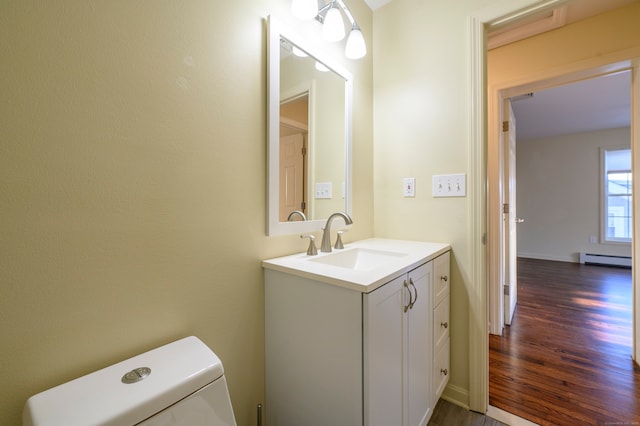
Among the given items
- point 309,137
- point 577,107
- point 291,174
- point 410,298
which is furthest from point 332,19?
point 577,107

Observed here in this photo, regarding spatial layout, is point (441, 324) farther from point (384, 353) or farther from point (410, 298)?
point (384, 353)

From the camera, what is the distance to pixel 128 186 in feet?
2.49

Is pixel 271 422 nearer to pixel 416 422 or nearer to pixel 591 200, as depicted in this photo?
pixel 416 422

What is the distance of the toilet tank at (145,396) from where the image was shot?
537mm

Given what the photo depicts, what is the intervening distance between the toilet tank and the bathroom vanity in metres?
0.34

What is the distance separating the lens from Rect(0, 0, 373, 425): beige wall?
0.61m

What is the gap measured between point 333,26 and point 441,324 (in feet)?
5.20

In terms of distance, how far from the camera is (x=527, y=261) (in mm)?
5047

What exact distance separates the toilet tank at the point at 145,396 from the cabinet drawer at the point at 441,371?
1034 millimetres

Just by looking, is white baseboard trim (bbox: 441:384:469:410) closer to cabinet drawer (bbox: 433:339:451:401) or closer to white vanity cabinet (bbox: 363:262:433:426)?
cabinet drawer (bbox: 433:339:451:401)

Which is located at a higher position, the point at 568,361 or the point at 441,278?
the point at 441,278

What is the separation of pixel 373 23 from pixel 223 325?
204 cm

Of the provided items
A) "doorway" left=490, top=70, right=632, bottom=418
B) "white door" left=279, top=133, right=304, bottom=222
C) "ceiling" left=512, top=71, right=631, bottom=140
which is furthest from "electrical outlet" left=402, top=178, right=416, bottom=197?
"doorway" left=490, top=70, right=632, bottom=418

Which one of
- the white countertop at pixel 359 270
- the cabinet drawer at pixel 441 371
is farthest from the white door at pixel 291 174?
the cabinet drawer at pixel 441 371
